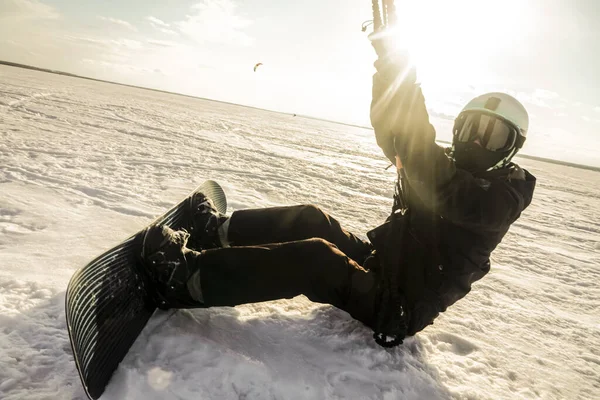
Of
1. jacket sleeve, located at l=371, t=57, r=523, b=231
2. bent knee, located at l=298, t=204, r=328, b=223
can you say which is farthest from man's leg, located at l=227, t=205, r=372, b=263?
jacket sleeve, located at l=371, t=57, r=523, b=231

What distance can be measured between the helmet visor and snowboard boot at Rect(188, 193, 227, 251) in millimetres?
1614

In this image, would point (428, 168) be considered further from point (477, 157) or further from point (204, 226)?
point (204, 226)

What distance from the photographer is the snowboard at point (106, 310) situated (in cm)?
129

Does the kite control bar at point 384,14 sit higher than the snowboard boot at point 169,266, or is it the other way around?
the kite control bar at point 384,14

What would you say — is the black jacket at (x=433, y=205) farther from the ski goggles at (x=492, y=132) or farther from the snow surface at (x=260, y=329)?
the snow surface at (x=260, y=329)

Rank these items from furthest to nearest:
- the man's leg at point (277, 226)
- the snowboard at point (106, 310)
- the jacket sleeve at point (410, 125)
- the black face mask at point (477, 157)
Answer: the man's leg at point (277, 226) < the black face mask at point (477, 157) < the jacket sleeve at point (410, 125) < the snowboard at point (106, 310)

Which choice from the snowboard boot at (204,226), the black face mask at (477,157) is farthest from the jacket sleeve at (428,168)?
the snowboard boot at (204,226)

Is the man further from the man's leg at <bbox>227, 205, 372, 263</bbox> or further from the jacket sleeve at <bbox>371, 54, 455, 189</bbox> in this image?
the man's leg at <bbox>227, 205, 372, 263</bbox>

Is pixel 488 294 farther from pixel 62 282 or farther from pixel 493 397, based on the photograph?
pixel 62 282

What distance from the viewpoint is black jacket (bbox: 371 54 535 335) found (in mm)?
1676

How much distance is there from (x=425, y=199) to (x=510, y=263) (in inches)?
102

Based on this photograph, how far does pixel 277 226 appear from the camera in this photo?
2.31 m

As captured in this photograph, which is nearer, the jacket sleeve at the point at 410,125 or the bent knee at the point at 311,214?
the jacket sleeve at the point at 410,125

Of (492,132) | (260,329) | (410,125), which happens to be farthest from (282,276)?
(492,132)
